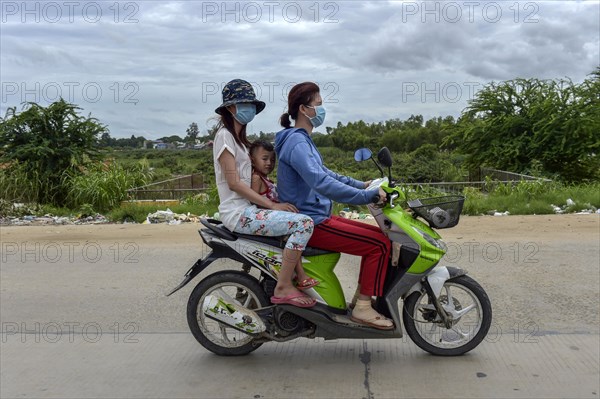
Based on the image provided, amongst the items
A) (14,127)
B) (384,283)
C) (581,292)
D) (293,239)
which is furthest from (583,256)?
(14,127)

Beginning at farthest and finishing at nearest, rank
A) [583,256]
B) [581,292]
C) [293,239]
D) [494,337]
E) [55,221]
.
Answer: [55,221]
[583,256]
[581,292]
[494,337]
[293,239]

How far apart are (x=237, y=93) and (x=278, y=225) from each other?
2.93ft

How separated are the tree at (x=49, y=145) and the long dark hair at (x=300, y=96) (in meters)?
9.00

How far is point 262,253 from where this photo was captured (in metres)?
4.27

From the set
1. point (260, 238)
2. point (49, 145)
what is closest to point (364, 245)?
point (260, 238)

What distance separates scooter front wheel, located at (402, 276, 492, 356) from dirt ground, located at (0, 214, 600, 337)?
68 centimetres

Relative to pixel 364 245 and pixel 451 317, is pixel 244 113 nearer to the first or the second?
pixel 364 245

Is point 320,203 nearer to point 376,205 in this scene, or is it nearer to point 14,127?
point 376,205

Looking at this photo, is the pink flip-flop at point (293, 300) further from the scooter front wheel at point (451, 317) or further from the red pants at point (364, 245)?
the scooter front wheel at point (451, 317)

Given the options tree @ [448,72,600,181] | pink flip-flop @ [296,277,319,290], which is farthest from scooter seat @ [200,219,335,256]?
tree @ [448,72,600,181]

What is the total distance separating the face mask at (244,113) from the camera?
4.32 m

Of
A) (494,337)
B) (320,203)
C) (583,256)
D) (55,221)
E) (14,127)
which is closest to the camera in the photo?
(320,203)

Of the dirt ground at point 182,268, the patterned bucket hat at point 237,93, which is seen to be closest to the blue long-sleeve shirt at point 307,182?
the patterned bucket hat at point 237,93

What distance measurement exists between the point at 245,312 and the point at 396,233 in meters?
1.08
